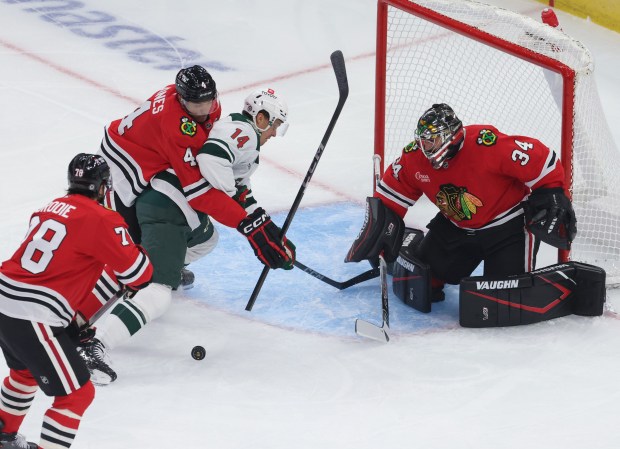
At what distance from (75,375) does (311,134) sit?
3.00 metres

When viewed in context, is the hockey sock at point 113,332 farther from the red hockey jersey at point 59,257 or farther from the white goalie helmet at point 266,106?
the white goalie helmet at point 266,106

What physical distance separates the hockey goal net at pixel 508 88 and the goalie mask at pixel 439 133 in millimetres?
427

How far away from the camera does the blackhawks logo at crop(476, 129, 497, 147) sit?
14.2ft

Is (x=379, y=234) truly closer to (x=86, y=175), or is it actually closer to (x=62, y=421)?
(x=86, y=175)

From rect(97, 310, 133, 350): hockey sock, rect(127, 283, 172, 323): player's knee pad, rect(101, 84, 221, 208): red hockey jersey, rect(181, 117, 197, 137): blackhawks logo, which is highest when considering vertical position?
rect(181, 117, 197, 137): blackhawks logo

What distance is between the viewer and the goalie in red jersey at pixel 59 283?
335cm

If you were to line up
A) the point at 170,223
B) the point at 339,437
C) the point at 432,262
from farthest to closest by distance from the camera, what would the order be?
the point at 432,262 → the point at 170,223 → the point at 339,437

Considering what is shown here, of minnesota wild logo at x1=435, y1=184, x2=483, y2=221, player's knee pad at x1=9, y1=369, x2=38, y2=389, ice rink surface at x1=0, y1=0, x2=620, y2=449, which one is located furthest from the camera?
minnesota wild logo at x1=435, y1=184, x2=483, y2=221

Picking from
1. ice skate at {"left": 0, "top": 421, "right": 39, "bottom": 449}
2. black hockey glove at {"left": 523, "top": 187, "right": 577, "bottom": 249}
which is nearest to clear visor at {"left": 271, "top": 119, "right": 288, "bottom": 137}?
black hockey glove at {"left": 523, "top": 187, "right": 577, "bottom": 249}

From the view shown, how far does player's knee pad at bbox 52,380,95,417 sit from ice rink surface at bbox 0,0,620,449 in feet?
1.04

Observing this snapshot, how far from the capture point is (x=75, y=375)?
3385mm

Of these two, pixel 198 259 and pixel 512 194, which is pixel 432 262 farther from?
pixel 198 259

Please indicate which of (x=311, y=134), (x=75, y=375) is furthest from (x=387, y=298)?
(x=311, y=134)

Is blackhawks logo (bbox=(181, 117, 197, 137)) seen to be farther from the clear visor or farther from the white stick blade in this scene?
the white stick blade
